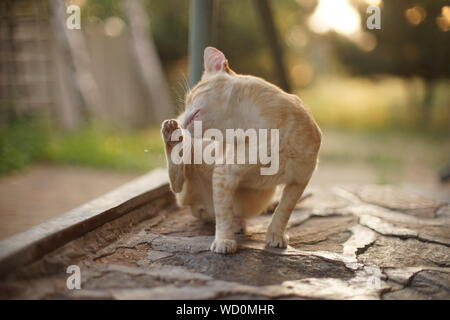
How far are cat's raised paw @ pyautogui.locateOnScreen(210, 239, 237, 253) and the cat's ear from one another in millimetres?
775

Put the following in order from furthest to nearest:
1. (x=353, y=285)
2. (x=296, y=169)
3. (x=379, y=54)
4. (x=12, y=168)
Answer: (x=379, y=54)
(x=12, y=168)
(x=296, y=169)
(x=353, y=285)

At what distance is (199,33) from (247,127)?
1211 millimetres

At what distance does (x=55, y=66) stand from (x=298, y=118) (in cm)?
646

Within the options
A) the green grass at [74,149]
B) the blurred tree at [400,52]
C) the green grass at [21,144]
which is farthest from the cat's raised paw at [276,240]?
the blurred tree at [400,52]

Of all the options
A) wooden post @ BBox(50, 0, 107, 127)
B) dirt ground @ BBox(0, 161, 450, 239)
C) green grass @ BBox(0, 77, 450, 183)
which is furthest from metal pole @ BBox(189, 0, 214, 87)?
wooden post @ BBox(50, 0, 107, 127)

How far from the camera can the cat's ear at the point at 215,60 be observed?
2072 millimetres

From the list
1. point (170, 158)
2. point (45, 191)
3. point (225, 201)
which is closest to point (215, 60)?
point (170, 158)

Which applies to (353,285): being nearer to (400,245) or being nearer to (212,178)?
(400,245)

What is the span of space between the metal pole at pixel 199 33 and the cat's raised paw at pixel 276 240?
4.32 ft

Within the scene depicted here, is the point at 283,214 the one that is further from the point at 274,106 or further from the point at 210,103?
the point at 210,103

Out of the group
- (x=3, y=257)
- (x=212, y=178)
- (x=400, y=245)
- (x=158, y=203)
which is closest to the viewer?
(x=3, y=257)

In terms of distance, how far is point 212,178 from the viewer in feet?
6.96

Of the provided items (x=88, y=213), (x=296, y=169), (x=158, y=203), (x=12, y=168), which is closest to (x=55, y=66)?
(x=12, y=168)

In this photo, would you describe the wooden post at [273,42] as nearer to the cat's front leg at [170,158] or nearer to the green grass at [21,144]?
the cat's front leg at [170,158]
